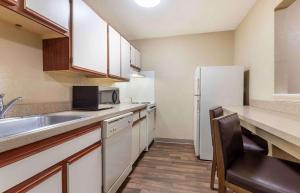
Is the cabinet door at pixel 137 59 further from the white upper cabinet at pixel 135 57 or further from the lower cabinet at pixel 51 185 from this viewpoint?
the lower cabinet at pixel 51 185

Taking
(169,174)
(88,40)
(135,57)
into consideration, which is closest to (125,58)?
(135,57)

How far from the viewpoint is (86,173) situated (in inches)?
50.8

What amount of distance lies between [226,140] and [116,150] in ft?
3.62

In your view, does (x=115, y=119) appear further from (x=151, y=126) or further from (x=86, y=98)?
(x=151, y=126)

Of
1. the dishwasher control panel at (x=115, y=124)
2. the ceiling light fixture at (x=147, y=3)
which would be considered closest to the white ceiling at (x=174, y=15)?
the ceiling light fixture at (x=147, y=3)

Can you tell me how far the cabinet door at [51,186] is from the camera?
0.87 metres

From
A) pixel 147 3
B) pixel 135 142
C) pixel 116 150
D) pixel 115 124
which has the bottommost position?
pixel 135 142

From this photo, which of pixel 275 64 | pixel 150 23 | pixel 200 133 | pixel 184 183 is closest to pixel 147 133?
pixel 200 133

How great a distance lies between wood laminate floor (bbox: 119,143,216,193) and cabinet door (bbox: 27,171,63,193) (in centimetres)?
104

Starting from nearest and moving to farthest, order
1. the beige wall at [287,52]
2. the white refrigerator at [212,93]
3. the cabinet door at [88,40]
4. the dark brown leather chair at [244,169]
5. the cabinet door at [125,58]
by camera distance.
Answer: the dark brown leather chair at [244,169]
the cabinet door at [88,40]
the beige wall at [287,52]
the white refrigerator at [212,93]
the cabinet door at [125,58]

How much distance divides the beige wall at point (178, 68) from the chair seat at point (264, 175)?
2.62 meters

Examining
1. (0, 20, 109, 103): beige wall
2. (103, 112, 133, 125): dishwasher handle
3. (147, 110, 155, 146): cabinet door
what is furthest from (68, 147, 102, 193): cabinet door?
(147, 110, 155, 146): cabinet door

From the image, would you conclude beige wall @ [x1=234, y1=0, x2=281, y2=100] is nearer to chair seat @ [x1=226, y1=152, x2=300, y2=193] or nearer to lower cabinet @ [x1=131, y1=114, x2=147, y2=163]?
chair seat @ [x1=226, y1=152, x2=300, y2=193]

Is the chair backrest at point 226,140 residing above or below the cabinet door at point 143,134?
above
